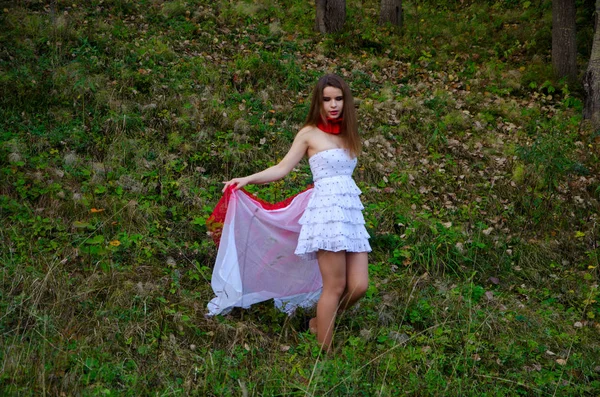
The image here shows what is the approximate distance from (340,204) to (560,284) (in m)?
3.32

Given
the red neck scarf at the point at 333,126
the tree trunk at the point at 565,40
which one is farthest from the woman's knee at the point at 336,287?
the tree trunk at the point at 565,40

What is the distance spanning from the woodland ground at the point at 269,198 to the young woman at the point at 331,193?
0.42 metres

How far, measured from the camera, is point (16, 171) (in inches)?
253

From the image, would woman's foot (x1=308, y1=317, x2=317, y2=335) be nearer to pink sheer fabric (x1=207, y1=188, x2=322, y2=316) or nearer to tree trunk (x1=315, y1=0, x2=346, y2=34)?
pink sheer fabric (x1=207, y1=188, x2=322, y2=316)

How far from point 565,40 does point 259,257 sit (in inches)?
335

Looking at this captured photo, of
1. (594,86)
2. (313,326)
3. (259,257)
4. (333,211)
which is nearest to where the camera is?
(333,211)

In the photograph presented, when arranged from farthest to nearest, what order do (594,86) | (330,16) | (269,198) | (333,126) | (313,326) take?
1. (330,16)
2. (594,86)
3. (269,198)
4. (313,326)
5. (333,126)

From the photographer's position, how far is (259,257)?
5062 millimetres

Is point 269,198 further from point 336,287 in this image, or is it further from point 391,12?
point 391,12

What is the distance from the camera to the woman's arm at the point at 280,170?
4504 mm

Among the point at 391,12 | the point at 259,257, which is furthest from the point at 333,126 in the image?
the point at 391,12

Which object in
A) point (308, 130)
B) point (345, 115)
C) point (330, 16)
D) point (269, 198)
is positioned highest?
point (330, 16)

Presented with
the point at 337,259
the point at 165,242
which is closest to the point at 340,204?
the point at 337,259

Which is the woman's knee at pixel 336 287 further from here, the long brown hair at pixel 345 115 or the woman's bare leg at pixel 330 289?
the long brown hair at pixel 345 115
